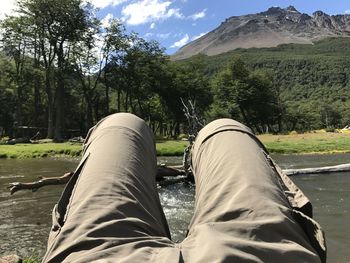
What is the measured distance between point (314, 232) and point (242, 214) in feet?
1.40

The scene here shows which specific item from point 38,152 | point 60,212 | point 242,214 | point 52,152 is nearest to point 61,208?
point 60,212

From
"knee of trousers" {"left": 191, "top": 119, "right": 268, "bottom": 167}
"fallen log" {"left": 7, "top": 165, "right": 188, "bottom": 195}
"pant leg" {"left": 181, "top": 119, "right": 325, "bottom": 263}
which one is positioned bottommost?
"fallen log" {"left": 7, "top": 165, "right": 188, "bottom": 195}

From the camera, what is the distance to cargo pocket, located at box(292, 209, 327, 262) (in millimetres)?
2549

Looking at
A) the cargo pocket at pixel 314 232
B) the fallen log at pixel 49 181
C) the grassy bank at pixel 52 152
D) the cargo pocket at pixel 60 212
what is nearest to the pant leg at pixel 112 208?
the cargo pocket at pixel 60 212

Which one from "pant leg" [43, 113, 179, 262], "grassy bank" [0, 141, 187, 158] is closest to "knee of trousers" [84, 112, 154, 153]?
"pant leg" [43, 113, 179, 262]

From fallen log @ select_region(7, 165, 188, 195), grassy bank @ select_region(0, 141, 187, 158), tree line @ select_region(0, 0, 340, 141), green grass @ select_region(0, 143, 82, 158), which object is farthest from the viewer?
tree line @ select_region(0, 0, 340, 141)

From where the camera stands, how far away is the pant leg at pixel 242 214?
7.33ft

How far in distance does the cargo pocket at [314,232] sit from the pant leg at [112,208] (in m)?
0.75

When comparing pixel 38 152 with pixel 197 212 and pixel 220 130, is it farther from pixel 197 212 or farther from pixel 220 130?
pixel 197 212

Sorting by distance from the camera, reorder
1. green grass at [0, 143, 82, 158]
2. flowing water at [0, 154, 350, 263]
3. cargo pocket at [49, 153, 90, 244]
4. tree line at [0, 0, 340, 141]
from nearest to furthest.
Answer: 1. cargo pocket at [49, 153, 90, 244]
2. flowing water at [0, 154, 350, 263]
3. green grass at [0, 143, 82, 158]
4. tree line at [0, 0, 340, 141]

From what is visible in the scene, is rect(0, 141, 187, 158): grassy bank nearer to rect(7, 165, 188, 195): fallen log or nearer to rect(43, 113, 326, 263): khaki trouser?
rect(7, 165, 188, 195): fallen log

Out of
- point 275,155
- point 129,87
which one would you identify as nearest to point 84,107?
point 129,87

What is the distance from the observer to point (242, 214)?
8.26ft

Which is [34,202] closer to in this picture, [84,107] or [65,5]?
[65,5]
